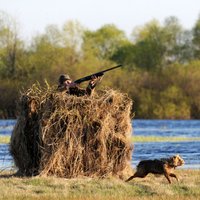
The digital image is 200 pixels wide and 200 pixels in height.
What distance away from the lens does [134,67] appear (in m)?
73.6

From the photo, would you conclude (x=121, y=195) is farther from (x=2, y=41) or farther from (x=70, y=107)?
(x=2, y=41)

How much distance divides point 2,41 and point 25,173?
155 ft

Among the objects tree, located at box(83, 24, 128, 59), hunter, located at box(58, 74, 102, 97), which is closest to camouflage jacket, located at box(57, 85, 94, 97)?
hunter, located at box(58, 74, 102, 97)

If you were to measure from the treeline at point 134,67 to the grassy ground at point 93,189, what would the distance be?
1317 inches

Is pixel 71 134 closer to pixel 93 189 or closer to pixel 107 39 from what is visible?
pixel 93 189

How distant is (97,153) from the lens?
18094 millimetres

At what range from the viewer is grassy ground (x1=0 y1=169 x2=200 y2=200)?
15.4 m

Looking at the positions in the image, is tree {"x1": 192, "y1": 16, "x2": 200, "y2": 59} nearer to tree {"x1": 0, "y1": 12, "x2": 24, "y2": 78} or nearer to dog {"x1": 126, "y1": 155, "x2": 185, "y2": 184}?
tree {"x1": 0, "y1": 12, "x2": 24, "y2": 78}

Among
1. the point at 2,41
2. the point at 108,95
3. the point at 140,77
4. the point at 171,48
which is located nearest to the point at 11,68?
the point at 2,41

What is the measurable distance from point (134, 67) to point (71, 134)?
55989mm

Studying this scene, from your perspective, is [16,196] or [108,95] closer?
[16,196]

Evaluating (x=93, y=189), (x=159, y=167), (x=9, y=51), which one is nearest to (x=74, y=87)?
(x=159, y=167)

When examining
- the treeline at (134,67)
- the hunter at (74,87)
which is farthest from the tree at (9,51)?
the hunter at (74,87)

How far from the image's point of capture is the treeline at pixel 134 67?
2361 inches
